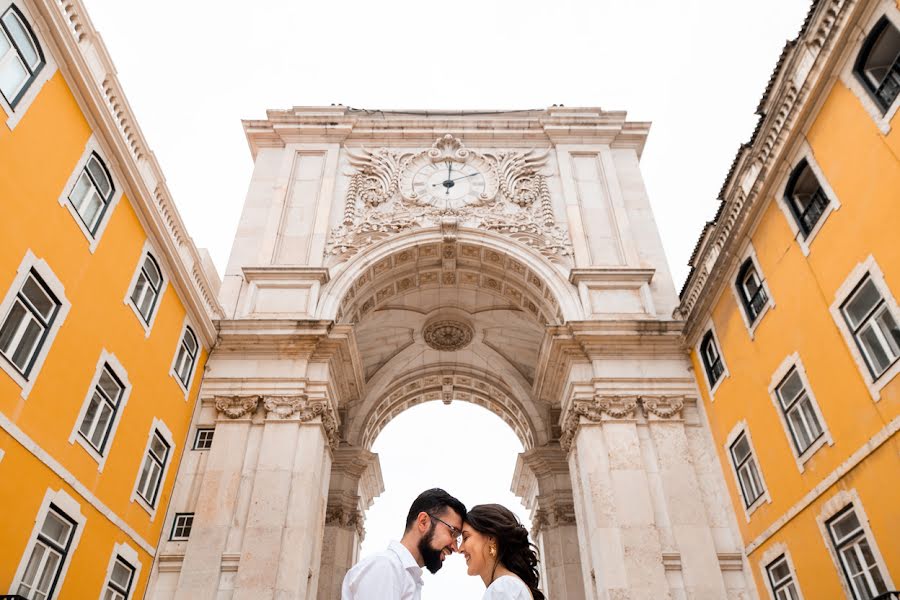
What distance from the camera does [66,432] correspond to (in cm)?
1208

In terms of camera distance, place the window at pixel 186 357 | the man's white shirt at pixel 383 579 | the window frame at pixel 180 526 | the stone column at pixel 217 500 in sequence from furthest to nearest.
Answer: the window at pixel 186 357 → the window frame at pixel 180 526 → the stone column at pixel 217 500 → the man's white shirt at pixel 383 579

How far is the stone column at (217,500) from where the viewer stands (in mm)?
16234

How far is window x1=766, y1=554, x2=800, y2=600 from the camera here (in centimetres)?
A: 1416

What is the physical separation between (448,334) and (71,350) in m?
19.4

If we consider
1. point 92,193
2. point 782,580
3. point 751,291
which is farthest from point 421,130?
point 782,580

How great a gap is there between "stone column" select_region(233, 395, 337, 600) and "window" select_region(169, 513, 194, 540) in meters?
1.61

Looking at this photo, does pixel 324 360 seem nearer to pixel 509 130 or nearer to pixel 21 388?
pixel 21 388

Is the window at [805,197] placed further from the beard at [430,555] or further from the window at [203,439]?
the window at [203,439]

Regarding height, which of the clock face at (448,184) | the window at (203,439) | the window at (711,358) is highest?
the clock face at (448,184)

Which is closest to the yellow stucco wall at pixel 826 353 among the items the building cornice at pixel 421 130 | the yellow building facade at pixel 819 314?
the yellow building facade at pixel 819 314

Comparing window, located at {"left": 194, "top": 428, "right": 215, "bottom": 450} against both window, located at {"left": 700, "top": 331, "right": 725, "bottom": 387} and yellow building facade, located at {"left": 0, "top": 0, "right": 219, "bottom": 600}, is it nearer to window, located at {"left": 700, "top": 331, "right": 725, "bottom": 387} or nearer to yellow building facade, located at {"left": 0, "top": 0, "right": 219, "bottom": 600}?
yellow building facade, located at {"left": 0, "top": 0, "right": 219, "bottom": 600}

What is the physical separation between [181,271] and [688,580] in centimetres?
1597

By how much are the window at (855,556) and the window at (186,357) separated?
16.4 metres

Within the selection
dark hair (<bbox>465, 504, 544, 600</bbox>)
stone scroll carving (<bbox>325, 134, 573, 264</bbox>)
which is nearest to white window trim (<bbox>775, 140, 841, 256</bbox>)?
stone scroll carving (<bbox>325, 134, 573, 264</bbox>)
